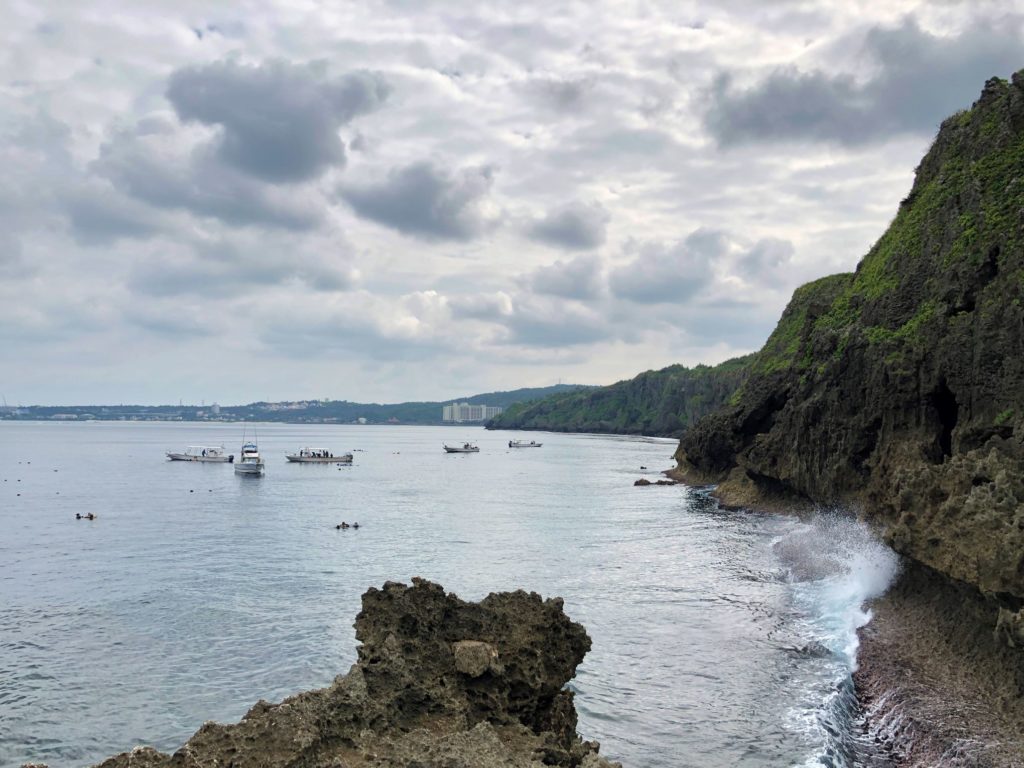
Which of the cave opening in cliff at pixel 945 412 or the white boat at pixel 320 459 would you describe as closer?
the cave opening in cliff at pixel 945 412

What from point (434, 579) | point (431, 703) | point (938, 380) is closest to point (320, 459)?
point (434, 579)

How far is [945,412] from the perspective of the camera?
122 feet

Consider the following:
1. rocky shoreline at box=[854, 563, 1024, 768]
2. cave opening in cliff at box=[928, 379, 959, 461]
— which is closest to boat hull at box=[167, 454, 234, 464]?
cave opening in cliff at box=[928, 379, 959, 461]

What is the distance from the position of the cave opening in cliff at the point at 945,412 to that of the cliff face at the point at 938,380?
2.5 inches

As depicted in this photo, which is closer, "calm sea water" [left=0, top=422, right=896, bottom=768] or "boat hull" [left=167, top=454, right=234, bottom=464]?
"calm sea water" [left=0, top=422, right=896, bottom=768]

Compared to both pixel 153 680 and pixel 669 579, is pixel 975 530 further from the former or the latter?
pixel 153 680

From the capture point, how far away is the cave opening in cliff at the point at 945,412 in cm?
3669

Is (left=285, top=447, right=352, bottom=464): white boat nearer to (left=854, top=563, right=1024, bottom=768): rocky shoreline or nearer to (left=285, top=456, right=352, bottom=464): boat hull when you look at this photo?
(left=285, top=456, right=352, bottom=464): boat hull

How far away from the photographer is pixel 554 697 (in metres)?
11.4

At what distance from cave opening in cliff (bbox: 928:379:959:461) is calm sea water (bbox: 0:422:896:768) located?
597 cm

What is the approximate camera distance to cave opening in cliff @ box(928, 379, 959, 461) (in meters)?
36.7

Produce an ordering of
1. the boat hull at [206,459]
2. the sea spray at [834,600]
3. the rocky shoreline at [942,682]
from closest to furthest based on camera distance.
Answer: the rocky shoreline at [942,682] < the sea spray at [834,600] < the boat hull at [206,459]

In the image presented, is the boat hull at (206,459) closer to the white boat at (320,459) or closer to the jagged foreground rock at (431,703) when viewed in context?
the white boat at (320,459)

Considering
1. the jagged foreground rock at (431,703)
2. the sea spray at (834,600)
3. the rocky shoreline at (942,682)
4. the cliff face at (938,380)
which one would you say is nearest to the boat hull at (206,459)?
the cliff face at (938,380)
